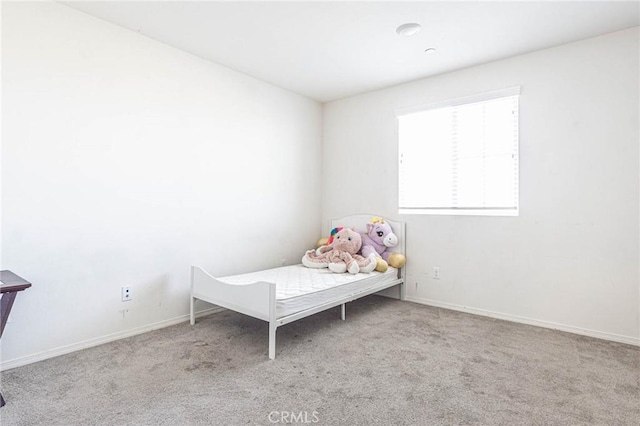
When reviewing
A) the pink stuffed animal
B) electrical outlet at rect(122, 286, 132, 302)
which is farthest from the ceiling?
electrical outlet at rect(122, 286, 132, 302)

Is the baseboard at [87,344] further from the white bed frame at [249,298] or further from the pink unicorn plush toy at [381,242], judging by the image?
the pink unicorn plush toy at [381,242]

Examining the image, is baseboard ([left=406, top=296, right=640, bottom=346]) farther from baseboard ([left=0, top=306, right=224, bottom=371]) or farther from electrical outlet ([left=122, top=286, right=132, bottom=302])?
electrical outlet ([left=122, top=286, right=132, bottom=302])

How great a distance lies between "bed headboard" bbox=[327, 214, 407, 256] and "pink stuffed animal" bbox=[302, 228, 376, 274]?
0.34 meters

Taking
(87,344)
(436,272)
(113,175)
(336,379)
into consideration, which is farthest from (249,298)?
(436,272)

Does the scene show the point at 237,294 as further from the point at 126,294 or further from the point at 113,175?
the point at 113,175

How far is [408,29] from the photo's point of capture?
2.56 m

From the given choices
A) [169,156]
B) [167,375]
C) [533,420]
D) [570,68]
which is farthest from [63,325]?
[570,68]

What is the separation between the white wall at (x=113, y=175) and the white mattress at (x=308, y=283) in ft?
1.63

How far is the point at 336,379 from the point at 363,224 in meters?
2.22

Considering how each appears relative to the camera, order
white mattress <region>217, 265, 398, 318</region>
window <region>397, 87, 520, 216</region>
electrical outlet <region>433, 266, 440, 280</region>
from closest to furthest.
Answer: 1. white mattress <region>217, 265, 398, 318</region>
2. window <region>397, 87, 520, 216</region>
3. electrical outlet <region>433, 266, 440, 280</region>

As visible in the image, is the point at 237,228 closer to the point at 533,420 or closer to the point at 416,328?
the point at 416,328

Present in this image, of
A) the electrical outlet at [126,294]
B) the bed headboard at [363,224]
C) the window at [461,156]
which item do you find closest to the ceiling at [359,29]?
the window at [461,156]

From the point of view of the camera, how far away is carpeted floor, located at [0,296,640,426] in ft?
5.41

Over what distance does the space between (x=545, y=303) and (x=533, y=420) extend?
160cm
